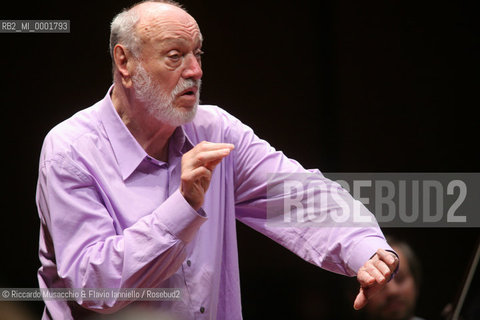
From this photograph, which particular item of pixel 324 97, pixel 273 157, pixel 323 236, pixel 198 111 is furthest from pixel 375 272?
pixel 324 97

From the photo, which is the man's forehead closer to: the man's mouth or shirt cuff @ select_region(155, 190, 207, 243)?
the man's mouth

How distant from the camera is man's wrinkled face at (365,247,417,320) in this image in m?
2.07

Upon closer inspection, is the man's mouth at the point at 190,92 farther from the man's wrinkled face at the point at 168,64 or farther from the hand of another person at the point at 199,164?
the hand of another person at the point at 199,164

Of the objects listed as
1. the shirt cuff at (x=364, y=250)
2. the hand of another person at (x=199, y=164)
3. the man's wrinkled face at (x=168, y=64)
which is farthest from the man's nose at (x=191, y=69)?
the shirt cuff at (x=364, y=250)

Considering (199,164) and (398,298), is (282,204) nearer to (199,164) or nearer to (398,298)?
(199,164)

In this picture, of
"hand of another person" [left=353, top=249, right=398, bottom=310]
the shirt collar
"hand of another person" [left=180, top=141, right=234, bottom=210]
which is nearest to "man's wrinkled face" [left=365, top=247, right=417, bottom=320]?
"hand of another person" [left=353, top=249, right=398, bottom=310]

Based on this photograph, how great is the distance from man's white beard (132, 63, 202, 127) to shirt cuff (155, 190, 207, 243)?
0.23m

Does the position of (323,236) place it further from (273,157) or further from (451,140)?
(451,140)

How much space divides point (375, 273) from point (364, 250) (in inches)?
4.1

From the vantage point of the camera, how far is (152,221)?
4.20 feet

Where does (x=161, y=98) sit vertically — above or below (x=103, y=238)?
above

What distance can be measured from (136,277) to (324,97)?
140 cm

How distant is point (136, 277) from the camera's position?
1269 millimetres

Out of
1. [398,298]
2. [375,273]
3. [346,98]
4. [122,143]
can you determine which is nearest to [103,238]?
[122,143]
